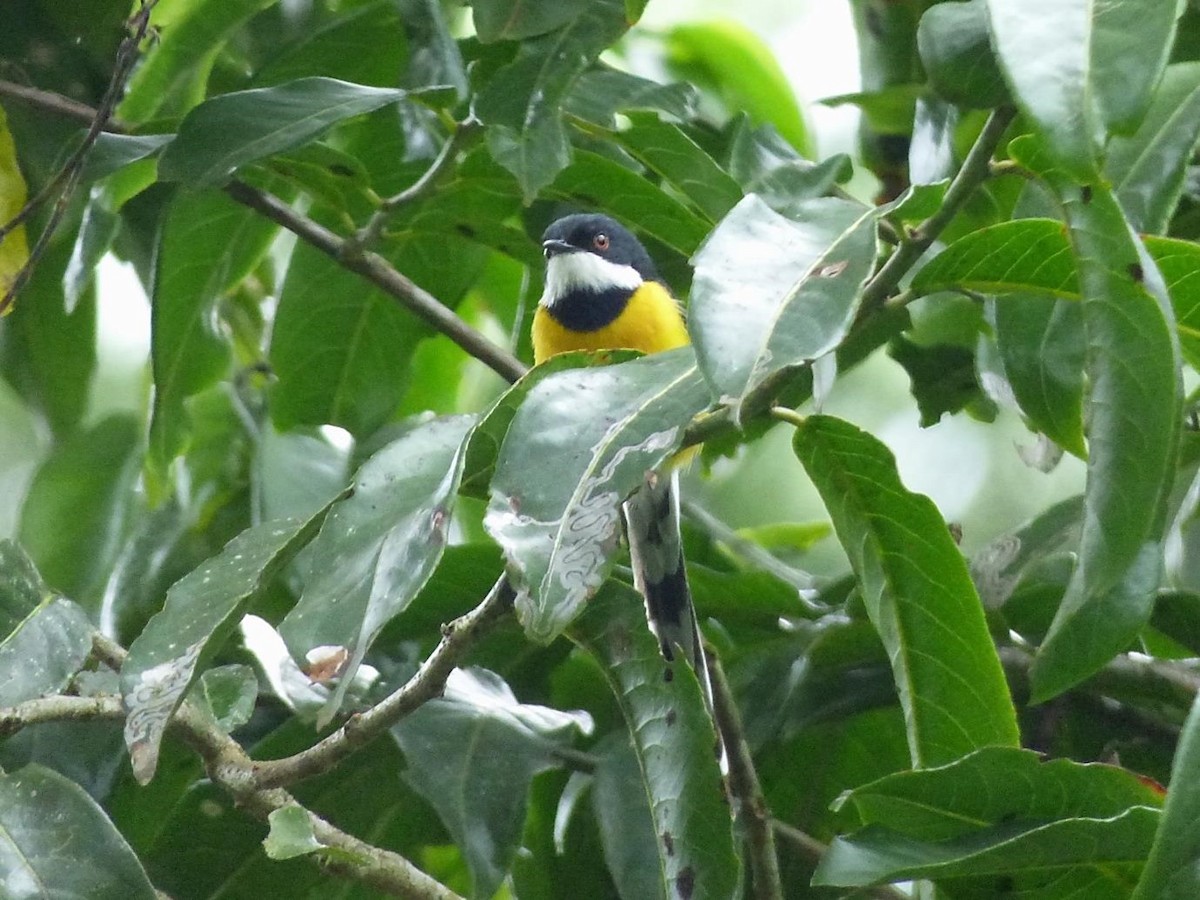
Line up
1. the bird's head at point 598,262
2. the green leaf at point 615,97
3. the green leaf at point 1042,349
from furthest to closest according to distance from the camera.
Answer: the bird's head at point 598,262 < the green leaf at point 615,97 < the green leaf at point 1042,349

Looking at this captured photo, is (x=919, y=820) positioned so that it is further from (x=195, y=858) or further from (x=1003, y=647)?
(x=195, y=858)

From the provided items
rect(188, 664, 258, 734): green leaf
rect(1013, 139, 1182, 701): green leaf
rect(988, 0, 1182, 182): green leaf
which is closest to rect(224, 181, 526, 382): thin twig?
rect(188, 664, 258, 734): green leaf

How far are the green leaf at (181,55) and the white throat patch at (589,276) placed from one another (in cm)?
101

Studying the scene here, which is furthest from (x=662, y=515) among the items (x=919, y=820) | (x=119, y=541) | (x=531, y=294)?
(x=919, y=820)

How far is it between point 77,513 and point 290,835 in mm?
1728

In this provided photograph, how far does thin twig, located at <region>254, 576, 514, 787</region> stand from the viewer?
5.81 ft

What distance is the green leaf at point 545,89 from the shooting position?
214 centimetres

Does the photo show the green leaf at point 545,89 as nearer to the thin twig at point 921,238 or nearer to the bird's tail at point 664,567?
the bird's tail at point 664,567

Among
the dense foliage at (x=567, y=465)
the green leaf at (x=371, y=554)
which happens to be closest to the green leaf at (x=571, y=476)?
the dense foliage at (x=567, y=465)

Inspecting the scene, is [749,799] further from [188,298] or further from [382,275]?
[188,298]

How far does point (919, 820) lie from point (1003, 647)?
2.49 feet

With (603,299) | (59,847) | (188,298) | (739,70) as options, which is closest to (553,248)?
(739,70)

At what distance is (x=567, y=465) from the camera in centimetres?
147

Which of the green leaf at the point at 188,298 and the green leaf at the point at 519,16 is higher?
the green leaf at the point at 519,16
